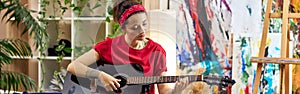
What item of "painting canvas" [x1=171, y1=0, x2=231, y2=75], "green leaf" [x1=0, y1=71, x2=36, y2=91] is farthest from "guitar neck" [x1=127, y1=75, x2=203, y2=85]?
"green leaf" [x1=0, y1=71, x2=36, y2=91]

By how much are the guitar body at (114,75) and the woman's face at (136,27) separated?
0.36 feet

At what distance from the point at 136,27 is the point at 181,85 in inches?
14.7

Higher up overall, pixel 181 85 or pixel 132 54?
pixel 132 54

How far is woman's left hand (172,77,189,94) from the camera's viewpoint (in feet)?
6.33

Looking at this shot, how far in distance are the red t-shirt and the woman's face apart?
3 centimetres

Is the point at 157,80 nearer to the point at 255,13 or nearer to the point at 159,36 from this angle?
the point at 159,36

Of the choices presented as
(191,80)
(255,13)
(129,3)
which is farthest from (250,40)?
(129,3)

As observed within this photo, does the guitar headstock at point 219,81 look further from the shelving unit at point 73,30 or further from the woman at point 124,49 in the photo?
the shelving unit at point 73,30

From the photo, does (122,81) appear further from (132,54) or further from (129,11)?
(129,11)

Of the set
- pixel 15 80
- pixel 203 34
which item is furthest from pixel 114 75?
pixel 203 34

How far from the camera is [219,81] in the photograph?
7.52ft

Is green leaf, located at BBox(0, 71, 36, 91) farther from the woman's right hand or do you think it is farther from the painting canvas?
the painting canvas

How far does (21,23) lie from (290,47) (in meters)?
1.62

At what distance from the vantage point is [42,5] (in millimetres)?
1656
